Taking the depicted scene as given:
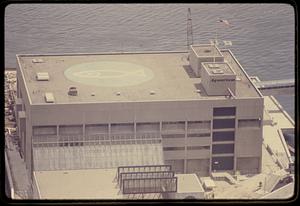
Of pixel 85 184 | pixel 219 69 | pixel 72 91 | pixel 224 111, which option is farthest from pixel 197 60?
pixel 85 184

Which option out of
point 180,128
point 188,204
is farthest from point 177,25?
point 188,204

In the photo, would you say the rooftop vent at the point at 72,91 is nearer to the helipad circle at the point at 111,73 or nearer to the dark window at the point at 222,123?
the helipad circle at the point at 111,73

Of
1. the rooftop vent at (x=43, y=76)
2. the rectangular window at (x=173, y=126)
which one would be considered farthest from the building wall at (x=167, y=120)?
the rooftop vent at (x=43, y=76)

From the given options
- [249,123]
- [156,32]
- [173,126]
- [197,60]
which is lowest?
[249,123]

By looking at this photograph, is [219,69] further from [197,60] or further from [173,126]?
[173,126]

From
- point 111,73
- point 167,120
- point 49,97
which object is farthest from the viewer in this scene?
point 111,73

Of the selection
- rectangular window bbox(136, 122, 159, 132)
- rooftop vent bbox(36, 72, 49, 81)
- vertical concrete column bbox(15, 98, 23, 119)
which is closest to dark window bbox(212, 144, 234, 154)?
rectangular window bbox(136, 122, 159, 132)
